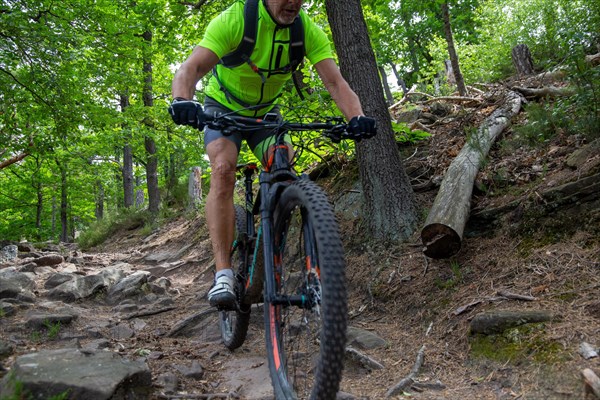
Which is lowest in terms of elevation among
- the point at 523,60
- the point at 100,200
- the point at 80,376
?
the point at 80,376

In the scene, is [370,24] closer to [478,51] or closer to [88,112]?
[88,112]

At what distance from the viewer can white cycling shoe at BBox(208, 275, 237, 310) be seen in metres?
3.09

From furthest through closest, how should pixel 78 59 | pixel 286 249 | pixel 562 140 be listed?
pixel 78 59 → pixel 562 140 → pixel 286 249

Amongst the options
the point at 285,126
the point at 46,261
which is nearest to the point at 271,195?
the point at 285,126

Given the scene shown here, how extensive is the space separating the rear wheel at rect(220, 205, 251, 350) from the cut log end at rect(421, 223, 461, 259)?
60.0 inches

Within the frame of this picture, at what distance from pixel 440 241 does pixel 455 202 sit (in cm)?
39

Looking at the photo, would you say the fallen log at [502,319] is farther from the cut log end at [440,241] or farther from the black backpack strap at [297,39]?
the black backpack strap at [297,39]

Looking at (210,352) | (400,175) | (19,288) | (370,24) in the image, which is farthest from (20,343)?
(370,24)

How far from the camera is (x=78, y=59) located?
838 centimetres

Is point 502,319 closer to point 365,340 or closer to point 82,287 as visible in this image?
point 365,340

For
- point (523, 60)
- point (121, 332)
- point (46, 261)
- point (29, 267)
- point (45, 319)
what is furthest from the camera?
point (523, 60)

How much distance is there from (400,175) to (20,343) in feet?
12.2

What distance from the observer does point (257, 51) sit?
3191 millimetres

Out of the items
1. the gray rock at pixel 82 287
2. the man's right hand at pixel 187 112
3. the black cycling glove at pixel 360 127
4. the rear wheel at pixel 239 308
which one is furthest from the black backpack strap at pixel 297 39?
the gray rock at pixel 82 287
